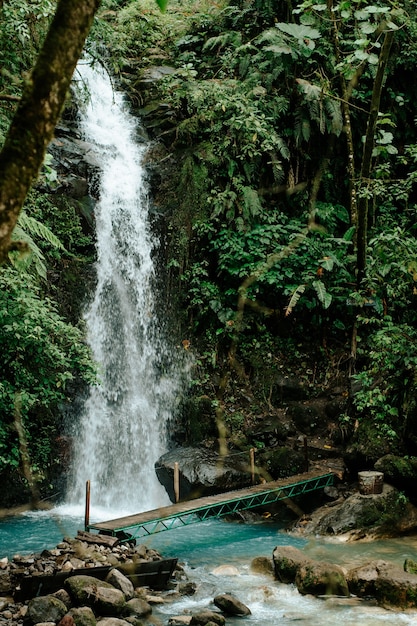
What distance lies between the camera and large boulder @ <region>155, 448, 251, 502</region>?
34.2ft

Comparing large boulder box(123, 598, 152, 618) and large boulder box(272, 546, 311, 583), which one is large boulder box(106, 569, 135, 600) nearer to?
large boulder box(123, 598, 152, 618)

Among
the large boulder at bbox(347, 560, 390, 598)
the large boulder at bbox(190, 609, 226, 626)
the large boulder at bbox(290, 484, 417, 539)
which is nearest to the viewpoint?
the large boulder at bbox(190, 609, 226, 626)

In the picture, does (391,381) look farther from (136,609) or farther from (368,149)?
(136,609)

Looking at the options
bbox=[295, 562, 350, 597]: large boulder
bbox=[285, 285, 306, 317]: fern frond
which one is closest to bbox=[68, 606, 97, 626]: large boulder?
bbox=[295, 562, 350, 597]: large boulder

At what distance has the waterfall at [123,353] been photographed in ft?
37.4

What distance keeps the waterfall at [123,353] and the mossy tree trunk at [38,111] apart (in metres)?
8.82

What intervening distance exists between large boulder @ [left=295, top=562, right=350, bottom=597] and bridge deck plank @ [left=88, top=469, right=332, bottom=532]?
7.18 feet

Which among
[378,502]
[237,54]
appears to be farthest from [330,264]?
[237,54]

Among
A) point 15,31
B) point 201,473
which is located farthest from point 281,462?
point 15,31

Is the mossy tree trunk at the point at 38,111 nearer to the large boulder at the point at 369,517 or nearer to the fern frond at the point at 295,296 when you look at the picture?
the large boulder at the point at 369,517

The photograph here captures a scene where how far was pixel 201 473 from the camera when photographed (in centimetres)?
1055

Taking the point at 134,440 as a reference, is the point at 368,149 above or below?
above

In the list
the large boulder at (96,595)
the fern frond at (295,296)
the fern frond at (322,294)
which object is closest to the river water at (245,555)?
the large boulder at (96,595)

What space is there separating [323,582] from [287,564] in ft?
1.78
